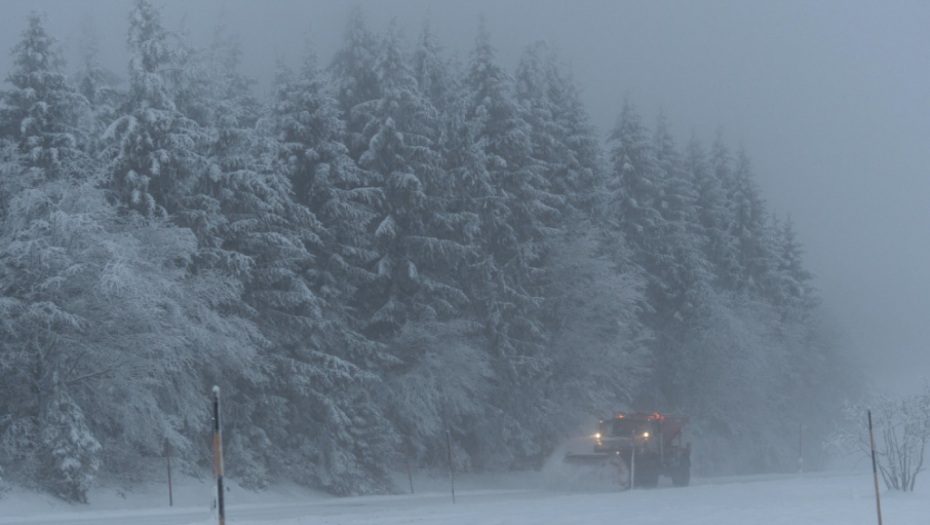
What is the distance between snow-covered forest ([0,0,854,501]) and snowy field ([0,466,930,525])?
82 centimetres

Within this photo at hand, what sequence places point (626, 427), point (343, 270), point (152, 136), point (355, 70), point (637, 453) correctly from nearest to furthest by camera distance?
1. point (152, 136)
2. point (343, 270)
3. point (637, 453)
4. point (626, 427)
5. point (355, 70)

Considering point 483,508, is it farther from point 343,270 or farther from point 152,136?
point 152,136

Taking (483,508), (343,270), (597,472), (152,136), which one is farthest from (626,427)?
(152,136)

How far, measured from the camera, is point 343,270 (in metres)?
27.1

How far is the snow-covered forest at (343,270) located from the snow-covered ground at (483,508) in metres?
0.81

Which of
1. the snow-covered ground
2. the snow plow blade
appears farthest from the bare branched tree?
the snow plow blade

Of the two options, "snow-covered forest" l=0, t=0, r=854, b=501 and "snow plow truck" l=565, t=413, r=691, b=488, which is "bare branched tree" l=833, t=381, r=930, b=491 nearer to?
"snow plow truck" l=565, t=413, r=691, b=488

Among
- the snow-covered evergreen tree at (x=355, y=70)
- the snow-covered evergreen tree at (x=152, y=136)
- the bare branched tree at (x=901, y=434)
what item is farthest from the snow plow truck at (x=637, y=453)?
the snow-covered evergreen tree at (x=152, y=136)

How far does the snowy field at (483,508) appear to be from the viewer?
15883 millimetres

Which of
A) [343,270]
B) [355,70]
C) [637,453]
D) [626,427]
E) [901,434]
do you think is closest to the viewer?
[901,434]

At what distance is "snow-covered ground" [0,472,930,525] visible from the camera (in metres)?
15.9

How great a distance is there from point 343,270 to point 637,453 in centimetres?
1052

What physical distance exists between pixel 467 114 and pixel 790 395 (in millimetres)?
29048

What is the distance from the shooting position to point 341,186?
92.2 feet
